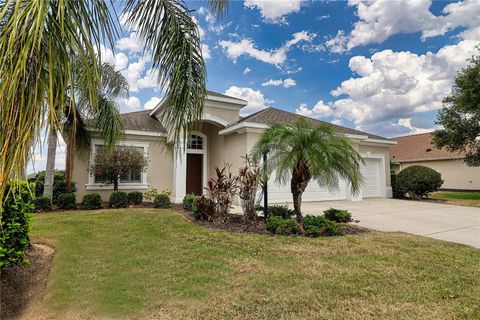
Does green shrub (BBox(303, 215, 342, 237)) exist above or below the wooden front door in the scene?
below

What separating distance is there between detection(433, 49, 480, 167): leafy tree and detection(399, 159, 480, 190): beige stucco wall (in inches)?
241

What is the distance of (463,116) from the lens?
17.2 meters

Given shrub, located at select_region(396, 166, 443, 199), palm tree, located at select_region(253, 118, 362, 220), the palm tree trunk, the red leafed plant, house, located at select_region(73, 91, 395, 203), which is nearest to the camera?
palm tree, located at select_region(253, 118, 362, 220)

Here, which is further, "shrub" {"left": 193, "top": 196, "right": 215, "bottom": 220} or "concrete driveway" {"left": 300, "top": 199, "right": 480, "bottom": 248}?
"shrub" {"left": 193, "top": 196, "right": 215, "bottom": 220}

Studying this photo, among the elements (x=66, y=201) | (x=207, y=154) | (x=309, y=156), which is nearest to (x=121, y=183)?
(x=66, y=201)

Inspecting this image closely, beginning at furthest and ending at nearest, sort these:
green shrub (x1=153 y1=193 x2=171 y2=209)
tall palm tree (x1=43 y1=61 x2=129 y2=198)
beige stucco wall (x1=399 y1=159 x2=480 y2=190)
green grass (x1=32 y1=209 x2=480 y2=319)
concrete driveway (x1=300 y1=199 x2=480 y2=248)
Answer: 1. beige stucco wall (x1=399 y1=159 x2=480 y2=190)
2. green shrub (x1=153 y1=193 x2=171 y2=209)
3. tall palm tree (x1=43 y1=61 x2=129 y2=198)
4. concrete driveway (x1=300 y1=199 x2=480 y2=248)
5. green grass (x1=32 y1=209 x2=480 y2=319)

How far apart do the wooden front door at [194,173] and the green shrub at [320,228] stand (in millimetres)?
8917

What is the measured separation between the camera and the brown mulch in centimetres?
338

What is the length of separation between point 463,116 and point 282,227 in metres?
17.7

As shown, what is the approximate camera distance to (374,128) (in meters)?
20.6

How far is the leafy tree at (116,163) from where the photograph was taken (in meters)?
11.1

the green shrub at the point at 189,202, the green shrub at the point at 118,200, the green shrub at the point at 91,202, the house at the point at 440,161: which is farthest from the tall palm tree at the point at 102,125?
the house at the point at 440,161

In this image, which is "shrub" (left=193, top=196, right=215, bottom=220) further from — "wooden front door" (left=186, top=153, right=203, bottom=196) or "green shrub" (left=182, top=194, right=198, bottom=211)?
"wooden front door" (left=186, top=153, right=203, bottom=196)

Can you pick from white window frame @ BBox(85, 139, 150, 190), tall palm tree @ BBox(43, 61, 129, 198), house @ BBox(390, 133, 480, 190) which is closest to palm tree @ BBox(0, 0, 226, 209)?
tall palm tree @ BBox(43, 61, 129, 198)
